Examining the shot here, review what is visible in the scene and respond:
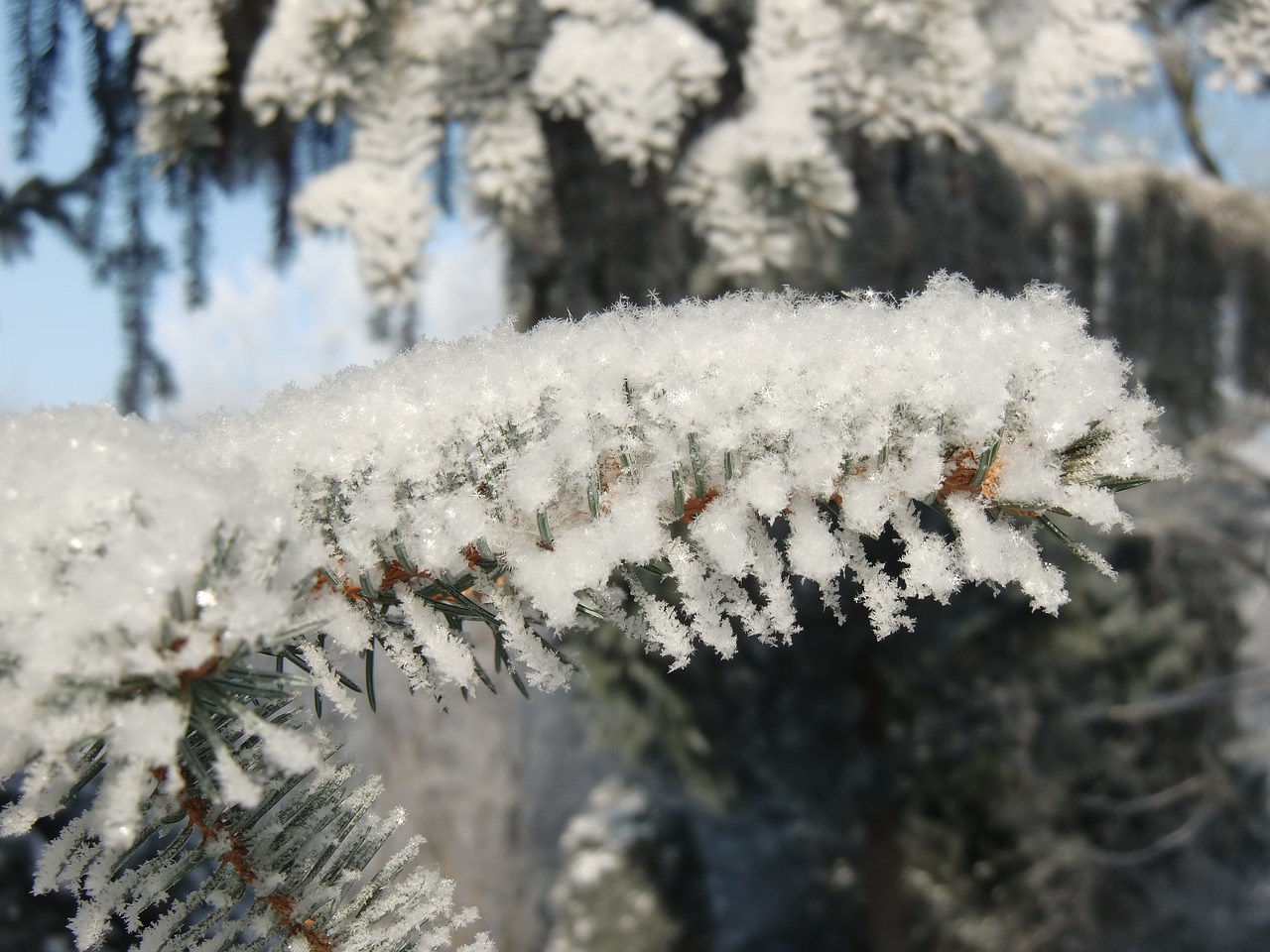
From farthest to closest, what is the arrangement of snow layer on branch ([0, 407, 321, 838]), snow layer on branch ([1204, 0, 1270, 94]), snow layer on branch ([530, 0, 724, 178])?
1. snow layer on branch ([1204, 0, 1270, 94])
2. snow layer on branch ([530, 0, 724, 178])
3. snow layer on branch ([0, 407, 321, 838])

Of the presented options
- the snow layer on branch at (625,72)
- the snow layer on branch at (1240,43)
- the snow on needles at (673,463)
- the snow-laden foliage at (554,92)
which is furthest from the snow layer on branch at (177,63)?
the snow layer on branch at (1240,43)

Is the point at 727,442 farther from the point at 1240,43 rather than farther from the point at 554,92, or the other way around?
the point at 1240,43

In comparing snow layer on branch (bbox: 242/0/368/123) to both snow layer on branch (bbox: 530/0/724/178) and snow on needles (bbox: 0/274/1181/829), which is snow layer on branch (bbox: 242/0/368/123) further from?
snow on needles (bbox: 0/274/1181/829)

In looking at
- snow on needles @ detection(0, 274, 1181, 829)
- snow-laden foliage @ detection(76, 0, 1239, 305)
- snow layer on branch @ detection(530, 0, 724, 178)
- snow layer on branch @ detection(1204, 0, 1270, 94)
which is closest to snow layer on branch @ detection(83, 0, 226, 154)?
snow-laden foliage @ detection(76, 0, 1239, 305)

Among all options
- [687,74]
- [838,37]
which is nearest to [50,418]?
[687,74]

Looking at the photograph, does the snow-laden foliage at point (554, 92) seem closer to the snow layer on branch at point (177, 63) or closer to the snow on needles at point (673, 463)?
the snow layer on branch at point (177, 63)

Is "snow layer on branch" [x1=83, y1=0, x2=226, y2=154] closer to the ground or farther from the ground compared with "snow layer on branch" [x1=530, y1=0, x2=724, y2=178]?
farther from the ground

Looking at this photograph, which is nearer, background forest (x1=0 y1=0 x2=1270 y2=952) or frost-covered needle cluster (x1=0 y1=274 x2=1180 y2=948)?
frost-covered needle cluster (x1=0 y1=274 x2=1180 y2=948)

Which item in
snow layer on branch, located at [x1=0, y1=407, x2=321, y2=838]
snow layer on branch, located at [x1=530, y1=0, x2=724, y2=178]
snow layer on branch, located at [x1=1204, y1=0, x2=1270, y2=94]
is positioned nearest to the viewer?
snow layer on branch, located at [x1=0, y1=407, x2=321, y2=838]
